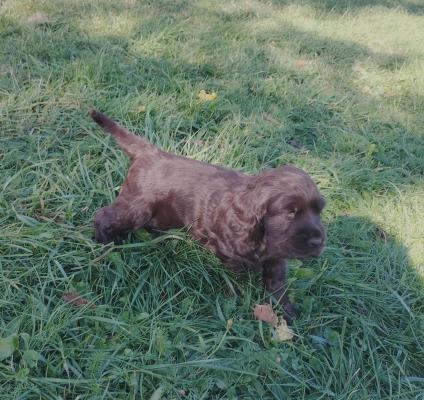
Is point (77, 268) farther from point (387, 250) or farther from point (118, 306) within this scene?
point (387, 250)

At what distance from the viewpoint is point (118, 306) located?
94.7 inches

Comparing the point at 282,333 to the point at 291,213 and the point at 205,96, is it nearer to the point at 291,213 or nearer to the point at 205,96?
the point at 291,213

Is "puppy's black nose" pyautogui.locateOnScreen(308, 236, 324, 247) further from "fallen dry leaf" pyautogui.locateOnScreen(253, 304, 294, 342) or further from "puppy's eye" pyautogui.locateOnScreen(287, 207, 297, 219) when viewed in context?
"fallen dry leaf" pyautogui.locateOnScreen(253, 304, 294, 342)

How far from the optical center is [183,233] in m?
2.72

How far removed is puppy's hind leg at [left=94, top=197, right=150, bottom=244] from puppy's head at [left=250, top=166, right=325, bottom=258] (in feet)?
2.36

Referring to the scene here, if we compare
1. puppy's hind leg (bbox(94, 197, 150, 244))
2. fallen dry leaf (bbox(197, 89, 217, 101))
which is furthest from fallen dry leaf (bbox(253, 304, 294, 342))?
fallen dry leaf (bbox(197, 89, 217, 101))

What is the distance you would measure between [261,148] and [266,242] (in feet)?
4.37

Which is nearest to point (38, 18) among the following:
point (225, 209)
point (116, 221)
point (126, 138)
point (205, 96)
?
point (205, 96)

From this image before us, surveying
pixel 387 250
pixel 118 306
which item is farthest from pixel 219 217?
pixel 387 250

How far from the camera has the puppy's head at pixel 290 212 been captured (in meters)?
2.28

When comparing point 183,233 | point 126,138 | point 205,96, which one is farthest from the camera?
point 205,96

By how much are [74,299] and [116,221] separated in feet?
1.79

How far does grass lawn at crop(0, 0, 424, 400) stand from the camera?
2154 mm

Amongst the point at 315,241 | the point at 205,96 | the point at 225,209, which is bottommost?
the point at 205,96
